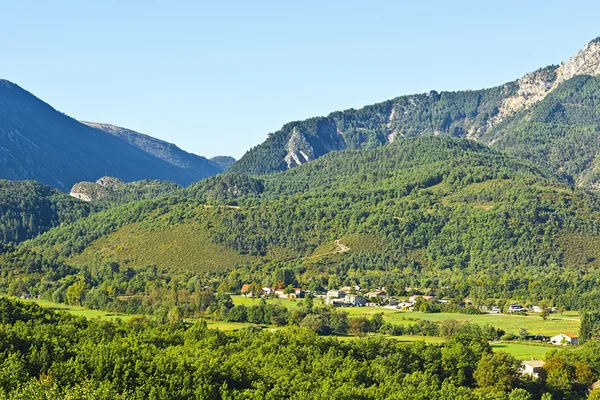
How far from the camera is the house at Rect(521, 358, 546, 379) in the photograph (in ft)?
345

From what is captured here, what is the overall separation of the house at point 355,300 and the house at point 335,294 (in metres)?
2.08

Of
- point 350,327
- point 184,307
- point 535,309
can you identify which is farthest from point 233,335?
point 535,309

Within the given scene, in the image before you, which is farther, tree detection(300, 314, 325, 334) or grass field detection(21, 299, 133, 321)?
grass field detection(21, 299, 133, 321)

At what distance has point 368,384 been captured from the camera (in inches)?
3558

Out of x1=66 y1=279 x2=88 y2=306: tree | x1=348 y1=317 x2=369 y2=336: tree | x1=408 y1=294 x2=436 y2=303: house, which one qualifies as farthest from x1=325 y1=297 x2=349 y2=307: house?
x1=66 y1=279 x2=88 y2=306: tree

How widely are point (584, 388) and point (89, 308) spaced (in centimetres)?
8819

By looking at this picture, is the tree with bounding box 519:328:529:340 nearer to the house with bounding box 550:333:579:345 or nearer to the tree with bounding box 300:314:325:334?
the house with bounding box 550:333:579:345

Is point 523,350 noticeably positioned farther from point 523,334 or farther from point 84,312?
point 84,312

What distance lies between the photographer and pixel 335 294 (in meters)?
184

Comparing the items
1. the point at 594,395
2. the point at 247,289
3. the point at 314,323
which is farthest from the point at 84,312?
the point at 594,395

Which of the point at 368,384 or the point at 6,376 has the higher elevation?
the point at 6,376

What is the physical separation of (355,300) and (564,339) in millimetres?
54342

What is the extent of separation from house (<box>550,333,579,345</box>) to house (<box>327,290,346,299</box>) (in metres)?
57.3

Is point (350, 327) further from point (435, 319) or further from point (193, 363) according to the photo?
point (193, 363)
